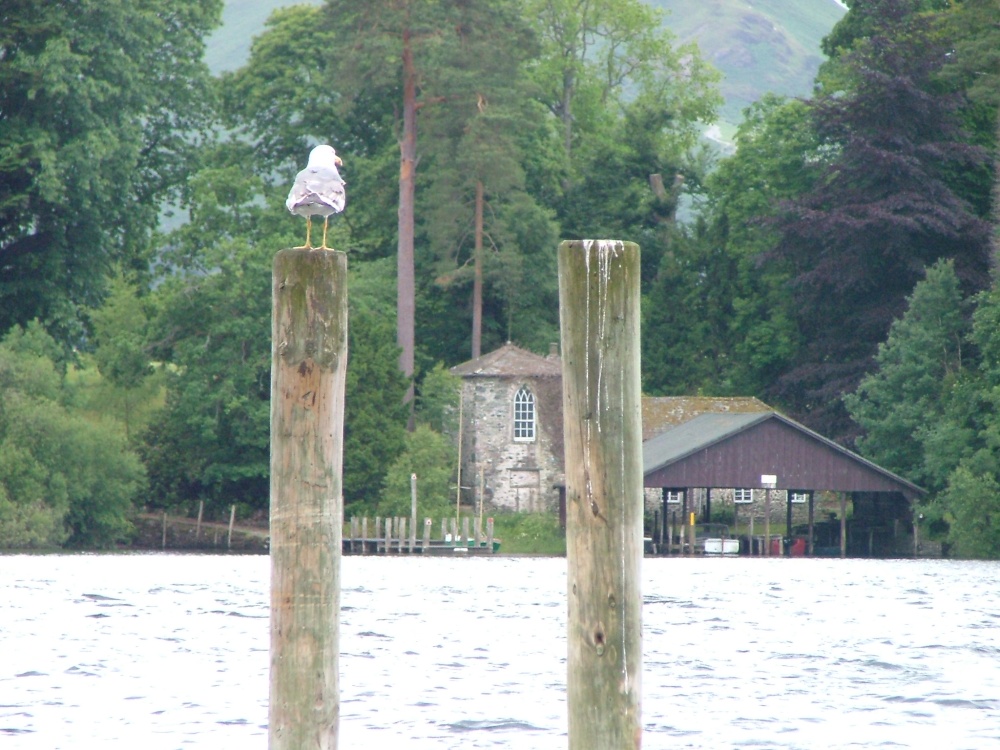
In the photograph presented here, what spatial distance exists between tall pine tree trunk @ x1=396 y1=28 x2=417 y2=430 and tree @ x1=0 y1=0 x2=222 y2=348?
800 cm

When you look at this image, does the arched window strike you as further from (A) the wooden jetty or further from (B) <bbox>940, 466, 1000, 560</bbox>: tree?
(B) <bbox>940, 466, 1000, 560</bbox>: tree

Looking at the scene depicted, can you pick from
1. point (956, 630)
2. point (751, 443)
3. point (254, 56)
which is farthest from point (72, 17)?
point (956, 630)

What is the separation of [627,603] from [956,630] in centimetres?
1732

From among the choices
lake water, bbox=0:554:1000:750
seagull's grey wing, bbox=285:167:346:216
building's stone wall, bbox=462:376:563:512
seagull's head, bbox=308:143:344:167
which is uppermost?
building's stone wall, bbox=462:376:563:512

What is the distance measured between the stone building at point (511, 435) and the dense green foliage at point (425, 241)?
0.99 meters

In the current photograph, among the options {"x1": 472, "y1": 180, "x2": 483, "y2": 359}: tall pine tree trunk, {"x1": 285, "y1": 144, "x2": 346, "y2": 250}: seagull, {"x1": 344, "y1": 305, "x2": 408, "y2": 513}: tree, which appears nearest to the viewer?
{"x1": 285, "y1": 144, "x2": 346, "y2": 250}: seagull

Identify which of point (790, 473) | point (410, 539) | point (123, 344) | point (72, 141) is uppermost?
point (72, 141)

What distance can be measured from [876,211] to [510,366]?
13.3m

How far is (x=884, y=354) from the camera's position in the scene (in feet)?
179

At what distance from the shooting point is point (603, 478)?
953 centimetres

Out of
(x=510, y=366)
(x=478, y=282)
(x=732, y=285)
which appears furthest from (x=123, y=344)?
(x=732, y=285)

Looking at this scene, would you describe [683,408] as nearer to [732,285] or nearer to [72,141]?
[732,285]

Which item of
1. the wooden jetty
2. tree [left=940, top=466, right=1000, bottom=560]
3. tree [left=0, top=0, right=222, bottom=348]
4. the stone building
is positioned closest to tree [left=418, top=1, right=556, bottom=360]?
the stone building

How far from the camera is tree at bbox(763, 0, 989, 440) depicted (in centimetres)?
5794
